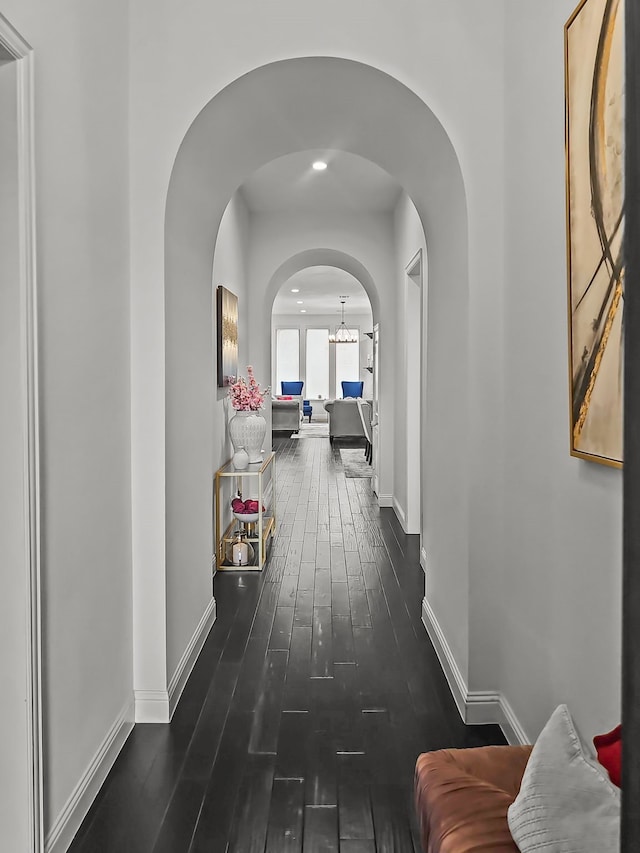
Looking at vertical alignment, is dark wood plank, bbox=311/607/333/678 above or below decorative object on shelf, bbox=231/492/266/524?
below

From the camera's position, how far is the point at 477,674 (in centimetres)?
262

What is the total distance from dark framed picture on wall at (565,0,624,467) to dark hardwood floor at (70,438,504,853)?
130cm

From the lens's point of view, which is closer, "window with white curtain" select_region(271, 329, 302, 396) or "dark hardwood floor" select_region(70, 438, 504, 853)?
"dark hardwood floor" select_region(70, 438, 504, 853)

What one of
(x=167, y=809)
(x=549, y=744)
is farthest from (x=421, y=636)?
(x=549, y=744)

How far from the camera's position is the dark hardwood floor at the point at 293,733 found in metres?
2.00

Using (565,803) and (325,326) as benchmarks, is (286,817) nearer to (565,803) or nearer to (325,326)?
(565,803)

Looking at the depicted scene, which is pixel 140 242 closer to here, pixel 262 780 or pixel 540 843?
pixel 262 780

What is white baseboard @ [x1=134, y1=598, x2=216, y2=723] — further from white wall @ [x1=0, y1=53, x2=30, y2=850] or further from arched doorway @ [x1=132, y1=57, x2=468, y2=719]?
white wall @ [x1=0, y1=53, x2=30, y2=850]

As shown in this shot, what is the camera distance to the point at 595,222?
1616 mm

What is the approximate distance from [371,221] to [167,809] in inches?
224

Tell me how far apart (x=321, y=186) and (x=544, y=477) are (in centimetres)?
438

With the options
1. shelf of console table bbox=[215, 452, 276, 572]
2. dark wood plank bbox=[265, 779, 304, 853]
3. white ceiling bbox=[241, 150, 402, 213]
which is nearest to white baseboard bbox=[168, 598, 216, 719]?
dark wood plank bbox=[265, 779, 304, 853]

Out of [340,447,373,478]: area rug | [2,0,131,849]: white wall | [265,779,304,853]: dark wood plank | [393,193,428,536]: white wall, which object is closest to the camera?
[2,0,131,849]: white wall

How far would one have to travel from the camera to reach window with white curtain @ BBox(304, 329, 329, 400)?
59.7 feet
